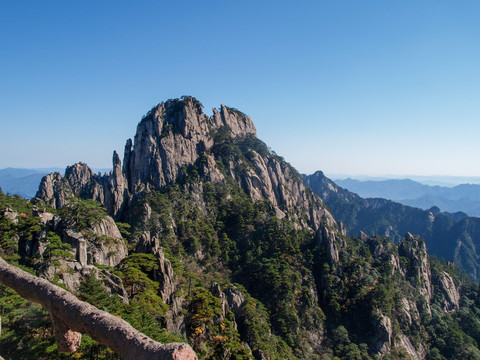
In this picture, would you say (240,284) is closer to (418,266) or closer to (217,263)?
(217,263)

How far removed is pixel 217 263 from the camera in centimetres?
5153

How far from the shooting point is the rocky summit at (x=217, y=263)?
2092 cm

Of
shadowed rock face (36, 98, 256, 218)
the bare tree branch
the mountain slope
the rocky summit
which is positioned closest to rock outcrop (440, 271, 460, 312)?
the rocky summit

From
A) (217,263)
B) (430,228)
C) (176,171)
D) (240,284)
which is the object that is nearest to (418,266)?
(240,284)

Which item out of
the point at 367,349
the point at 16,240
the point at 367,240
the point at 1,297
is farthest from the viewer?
the point at 367,240

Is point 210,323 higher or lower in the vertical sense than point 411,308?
higher

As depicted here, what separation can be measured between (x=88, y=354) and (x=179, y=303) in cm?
1528

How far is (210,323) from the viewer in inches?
980

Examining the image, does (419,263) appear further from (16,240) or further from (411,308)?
(16,240)

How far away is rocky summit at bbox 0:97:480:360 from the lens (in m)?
20.9

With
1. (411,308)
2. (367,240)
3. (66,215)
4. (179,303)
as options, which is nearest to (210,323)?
(179,303)

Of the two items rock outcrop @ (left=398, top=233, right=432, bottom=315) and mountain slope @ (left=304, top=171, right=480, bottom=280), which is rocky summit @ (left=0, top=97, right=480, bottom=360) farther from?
mountain slope @ (left=304, top=171, right=480, bottom=280)

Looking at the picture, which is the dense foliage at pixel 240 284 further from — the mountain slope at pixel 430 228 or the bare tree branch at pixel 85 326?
the mountain slope at pixel 430 228

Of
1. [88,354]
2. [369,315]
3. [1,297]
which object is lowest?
[369,315]
